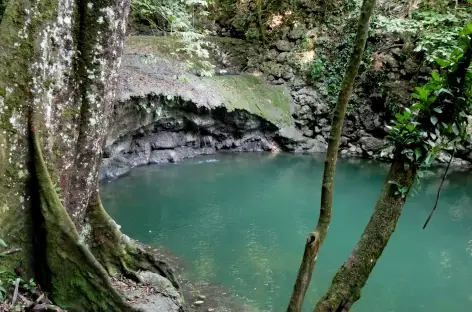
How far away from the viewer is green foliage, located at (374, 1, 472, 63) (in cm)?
1176

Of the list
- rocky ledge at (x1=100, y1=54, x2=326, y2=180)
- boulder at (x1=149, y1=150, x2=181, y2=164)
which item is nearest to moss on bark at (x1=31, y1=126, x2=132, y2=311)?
rocky ledge at (x1=100, y1=54, x2=326, y2=180)

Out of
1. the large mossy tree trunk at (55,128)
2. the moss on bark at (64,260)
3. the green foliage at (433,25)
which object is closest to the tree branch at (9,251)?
the large mossy tree trunk at (55,128)

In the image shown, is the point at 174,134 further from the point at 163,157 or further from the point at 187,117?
the point at 163,157

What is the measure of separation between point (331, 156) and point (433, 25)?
39.0 ft

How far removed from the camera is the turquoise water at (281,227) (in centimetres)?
611

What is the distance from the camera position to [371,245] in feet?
9.38

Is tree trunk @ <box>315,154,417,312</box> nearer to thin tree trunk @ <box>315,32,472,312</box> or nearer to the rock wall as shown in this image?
thin tree trunk @ <box>315,32,472,312</box>

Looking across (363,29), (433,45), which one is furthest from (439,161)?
(363,29)

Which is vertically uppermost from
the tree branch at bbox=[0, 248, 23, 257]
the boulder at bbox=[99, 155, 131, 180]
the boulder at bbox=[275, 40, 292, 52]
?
the boulder at bbox=[275, 40, 292, 52]

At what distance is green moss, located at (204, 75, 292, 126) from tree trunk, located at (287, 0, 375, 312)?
1052cm

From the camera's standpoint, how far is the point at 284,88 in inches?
615

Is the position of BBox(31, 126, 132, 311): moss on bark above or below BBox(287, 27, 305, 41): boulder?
below

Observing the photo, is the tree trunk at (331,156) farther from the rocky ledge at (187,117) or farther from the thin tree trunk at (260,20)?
the thin tree trunk at (260,20)

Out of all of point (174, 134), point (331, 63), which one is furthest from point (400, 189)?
point (331, 63)
